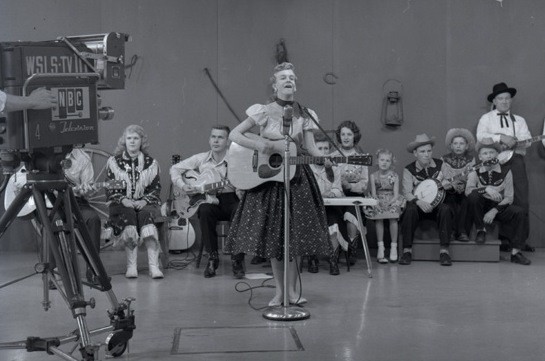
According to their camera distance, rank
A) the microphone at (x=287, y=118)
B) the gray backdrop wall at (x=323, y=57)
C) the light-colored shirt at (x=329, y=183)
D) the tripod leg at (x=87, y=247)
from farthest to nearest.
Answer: the gray backdrop wall at (x=323, y=57)
the light-colored shirt at (x=329, y=183)
the microphone at (x=287, y=118)
the tripod leg at (x=87, y=247)

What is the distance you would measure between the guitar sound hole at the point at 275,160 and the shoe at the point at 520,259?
312 centimetres

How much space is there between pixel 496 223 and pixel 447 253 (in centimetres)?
62

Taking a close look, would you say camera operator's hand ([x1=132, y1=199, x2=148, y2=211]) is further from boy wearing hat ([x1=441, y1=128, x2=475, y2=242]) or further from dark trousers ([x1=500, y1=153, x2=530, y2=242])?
dark trousers ([x1=500, y1=153, x2=530, y2=242])

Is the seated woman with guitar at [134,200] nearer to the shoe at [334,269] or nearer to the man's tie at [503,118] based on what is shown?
the shoe at [334,269]

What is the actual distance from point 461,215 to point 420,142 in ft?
2.55

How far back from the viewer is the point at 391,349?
13.8 feet

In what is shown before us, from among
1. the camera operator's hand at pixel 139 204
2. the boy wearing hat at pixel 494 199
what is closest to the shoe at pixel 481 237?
the boy wearing hat at pixel 494 199

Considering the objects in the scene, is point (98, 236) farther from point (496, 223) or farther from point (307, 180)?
point (496, 223)

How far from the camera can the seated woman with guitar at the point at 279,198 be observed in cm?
495

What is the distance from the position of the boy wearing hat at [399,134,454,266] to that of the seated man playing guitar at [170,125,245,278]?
5.09ft

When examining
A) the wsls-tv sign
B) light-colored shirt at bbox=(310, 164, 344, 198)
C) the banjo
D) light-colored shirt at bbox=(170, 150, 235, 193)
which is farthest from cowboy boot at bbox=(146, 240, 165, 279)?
the wsls-tv sign

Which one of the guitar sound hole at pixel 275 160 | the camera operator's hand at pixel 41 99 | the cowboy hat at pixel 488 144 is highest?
the camera operator's hand at pixel 41 99

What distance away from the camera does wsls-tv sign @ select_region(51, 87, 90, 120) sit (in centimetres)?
348

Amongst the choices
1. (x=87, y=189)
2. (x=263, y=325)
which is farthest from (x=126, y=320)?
(x=87, y=189)
